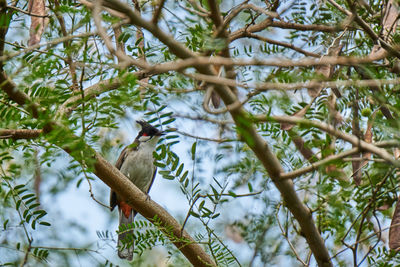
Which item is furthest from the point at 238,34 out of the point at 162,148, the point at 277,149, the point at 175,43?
the point at 175,43

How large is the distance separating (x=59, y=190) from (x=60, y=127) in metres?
2.05

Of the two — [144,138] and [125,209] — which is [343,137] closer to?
[125,209]

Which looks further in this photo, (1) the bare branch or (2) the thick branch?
(1) the bare branch

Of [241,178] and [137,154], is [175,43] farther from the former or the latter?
[137,154]

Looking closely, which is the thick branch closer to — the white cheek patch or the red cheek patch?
the red cheek patch

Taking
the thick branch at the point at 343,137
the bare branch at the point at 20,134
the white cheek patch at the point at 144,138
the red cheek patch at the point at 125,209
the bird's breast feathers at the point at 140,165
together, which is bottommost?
the thick branch at the point at 343,137

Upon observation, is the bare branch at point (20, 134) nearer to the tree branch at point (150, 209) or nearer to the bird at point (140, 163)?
the tree branch at point (150, 209)

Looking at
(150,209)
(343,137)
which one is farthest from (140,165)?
(343,137)

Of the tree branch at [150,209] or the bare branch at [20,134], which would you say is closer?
the bare branch at [20,134]

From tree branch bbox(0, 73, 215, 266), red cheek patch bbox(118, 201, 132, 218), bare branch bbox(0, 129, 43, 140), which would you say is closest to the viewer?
bare branch bbox(0, 129, 43, 140)

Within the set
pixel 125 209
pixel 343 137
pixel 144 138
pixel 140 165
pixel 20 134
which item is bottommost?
pixel 343 137

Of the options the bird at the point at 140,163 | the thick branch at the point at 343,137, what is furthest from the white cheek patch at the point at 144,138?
the thick branch at the point at 343,137

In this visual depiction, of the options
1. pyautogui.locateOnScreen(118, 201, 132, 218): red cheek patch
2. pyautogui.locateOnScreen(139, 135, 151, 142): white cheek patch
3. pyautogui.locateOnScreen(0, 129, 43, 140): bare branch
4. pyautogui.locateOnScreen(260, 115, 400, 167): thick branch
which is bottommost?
pyautogui.locateOnScreen(260, 115, 400, 167): thick branch

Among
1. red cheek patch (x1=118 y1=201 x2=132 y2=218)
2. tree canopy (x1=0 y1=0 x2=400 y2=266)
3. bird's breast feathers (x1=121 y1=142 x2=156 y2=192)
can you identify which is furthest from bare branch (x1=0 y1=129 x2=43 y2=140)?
bird's breast feathers (x1=121 y1=142 x2=156 y2=192)
